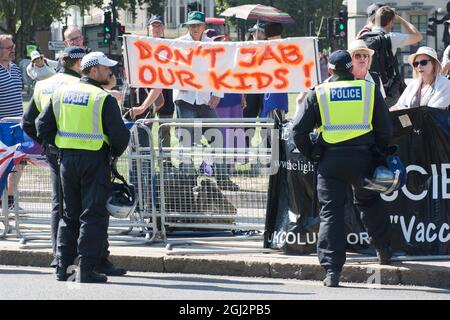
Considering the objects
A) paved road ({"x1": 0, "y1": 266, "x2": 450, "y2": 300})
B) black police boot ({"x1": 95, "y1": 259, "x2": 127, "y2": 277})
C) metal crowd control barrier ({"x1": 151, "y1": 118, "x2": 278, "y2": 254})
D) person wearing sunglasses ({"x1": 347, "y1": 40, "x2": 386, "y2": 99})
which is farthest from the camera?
metal crowd control barrier ({"x1": 151, "y1": 118, "x2": 278, "y2": 254})

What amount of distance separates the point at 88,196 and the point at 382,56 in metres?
4.10

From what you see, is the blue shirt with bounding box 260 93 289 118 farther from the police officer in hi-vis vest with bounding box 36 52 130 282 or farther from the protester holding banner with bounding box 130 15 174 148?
the police officer in hi-vis vest with bounding box 36 52 130 282

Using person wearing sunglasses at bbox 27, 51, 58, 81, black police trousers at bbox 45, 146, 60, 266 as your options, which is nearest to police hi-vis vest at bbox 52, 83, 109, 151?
black police trousers at bbox 45, 146, 60, 266

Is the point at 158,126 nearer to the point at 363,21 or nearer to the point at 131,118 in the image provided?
the point at 131,118

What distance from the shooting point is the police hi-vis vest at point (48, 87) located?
896 centimetres

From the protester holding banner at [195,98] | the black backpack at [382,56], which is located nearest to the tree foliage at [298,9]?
the protester holding banner at [195,98]

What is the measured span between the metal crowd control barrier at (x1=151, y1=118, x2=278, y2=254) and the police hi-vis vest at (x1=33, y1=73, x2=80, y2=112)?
1269mm

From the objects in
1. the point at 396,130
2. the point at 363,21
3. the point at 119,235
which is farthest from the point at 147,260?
the point at 363,21

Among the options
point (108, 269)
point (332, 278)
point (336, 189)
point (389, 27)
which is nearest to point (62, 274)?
point (108, 269)

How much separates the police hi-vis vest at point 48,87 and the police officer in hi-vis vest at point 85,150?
0.89 ft

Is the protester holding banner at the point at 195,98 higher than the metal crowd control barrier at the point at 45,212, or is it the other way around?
the protester holding banner at the point at 195,98

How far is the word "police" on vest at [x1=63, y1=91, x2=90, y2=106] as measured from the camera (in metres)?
8.54

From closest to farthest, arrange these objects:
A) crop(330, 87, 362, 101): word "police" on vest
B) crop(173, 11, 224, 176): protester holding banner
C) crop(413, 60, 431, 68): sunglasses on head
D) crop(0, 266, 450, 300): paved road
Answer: crop(0, 266, 450, 300): paved road < crop(330, 87, 362, 101): word "police" on vest < crop(413, 60, 431, 68): sunglasses on head < crop(173, 11, 224, 176): protester holding banner

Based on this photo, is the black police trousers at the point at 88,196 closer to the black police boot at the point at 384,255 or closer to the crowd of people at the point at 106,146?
the crowd of people at the point at 106,146
